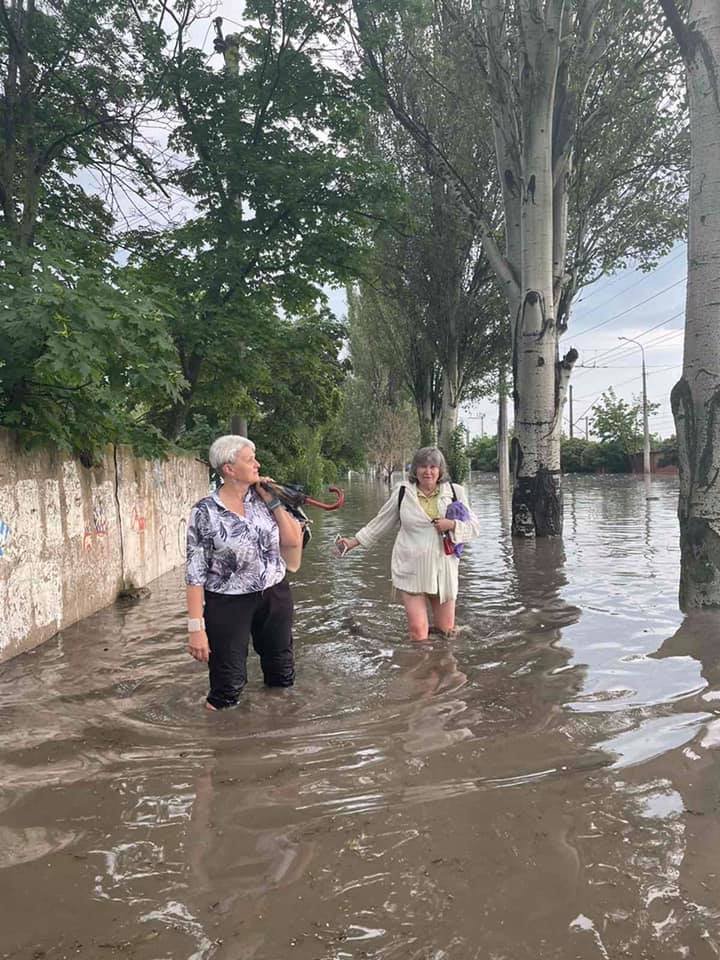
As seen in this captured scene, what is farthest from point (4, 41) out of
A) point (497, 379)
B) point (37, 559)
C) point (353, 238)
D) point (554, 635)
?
point (497, 379)

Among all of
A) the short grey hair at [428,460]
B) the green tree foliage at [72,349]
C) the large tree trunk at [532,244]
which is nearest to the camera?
the green tree foliage at [72,349]

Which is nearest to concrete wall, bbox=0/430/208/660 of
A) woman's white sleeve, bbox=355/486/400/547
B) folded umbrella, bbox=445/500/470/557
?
woman's white sleeve, bbox=355/486/400/547

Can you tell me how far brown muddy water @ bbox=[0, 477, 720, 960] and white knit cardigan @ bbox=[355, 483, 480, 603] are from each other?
54 centimetres

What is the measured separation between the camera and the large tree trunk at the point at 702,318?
20.1 ft

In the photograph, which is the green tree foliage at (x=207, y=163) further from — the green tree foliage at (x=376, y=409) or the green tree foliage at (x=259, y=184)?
the green tree foliage at (x=376, y=409)

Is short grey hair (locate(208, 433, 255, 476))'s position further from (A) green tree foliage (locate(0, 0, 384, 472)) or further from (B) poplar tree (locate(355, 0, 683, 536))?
(B) poplar tree (locate(355, 0, 683, 536))

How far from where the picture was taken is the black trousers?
171 inches

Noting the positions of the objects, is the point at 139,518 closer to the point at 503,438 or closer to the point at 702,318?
the point at 702,318

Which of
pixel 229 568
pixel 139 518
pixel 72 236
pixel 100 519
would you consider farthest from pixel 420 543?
pixel 72 236

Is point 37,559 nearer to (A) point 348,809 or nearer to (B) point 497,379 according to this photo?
(A) point 348,809

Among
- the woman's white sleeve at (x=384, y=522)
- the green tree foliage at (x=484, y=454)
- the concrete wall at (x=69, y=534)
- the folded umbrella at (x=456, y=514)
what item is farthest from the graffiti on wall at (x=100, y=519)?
the green tree foliage at (x=484, y=454)

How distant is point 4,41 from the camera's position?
1047cm

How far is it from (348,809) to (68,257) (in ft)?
18.2

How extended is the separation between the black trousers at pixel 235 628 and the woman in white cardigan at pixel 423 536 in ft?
4.83
